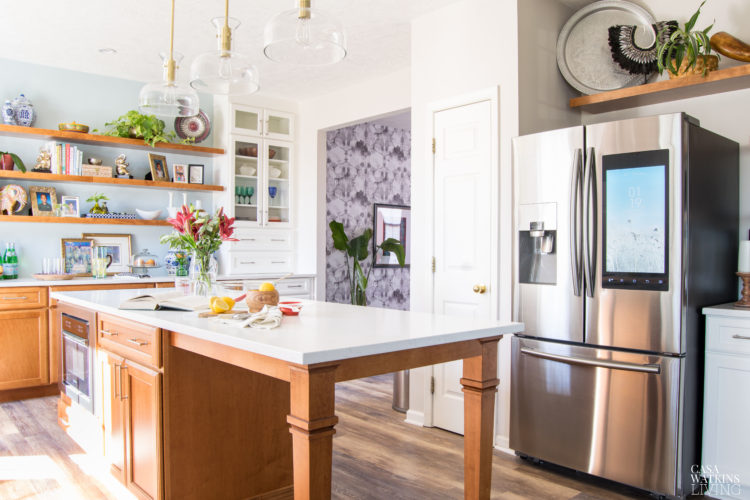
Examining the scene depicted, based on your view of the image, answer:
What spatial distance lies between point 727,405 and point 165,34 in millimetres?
4050

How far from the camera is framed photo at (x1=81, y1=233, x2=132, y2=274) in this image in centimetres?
497

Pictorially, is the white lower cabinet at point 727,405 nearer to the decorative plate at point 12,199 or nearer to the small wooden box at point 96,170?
the small wooden box at point 96,170

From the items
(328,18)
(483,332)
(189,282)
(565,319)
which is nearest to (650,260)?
(565,319)

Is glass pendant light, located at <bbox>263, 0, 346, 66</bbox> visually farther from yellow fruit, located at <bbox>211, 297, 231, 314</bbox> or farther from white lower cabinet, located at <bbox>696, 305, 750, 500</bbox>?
white lower cabinet, located at <bbox>696, 305, 750, 500</bbox>

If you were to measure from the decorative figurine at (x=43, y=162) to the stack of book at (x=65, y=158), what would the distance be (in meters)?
0.02

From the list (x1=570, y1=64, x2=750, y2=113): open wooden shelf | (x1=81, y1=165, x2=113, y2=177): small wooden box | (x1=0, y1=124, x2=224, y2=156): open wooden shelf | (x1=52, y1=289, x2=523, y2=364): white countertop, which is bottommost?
(x1=52, y1=289, x2=523, y2=364): white countertop

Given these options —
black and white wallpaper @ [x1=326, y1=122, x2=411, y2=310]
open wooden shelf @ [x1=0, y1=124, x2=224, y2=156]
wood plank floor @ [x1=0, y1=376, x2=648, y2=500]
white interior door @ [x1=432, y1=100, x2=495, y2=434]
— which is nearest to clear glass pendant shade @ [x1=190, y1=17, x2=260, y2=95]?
white interior door @ [x1=432, y1=100, x2=495, y2=434]

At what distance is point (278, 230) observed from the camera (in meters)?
5.73

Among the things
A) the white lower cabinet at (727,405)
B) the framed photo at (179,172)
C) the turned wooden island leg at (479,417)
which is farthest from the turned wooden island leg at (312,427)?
the framed photo at (179,172)

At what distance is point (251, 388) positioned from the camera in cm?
239

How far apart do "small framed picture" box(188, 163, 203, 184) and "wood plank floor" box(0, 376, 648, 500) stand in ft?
8.15

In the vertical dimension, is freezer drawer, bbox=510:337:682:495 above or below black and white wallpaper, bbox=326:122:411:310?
below

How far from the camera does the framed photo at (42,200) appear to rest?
464 centimetres

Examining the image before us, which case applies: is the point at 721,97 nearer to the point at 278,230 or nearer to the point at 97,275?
the point at 278,230
